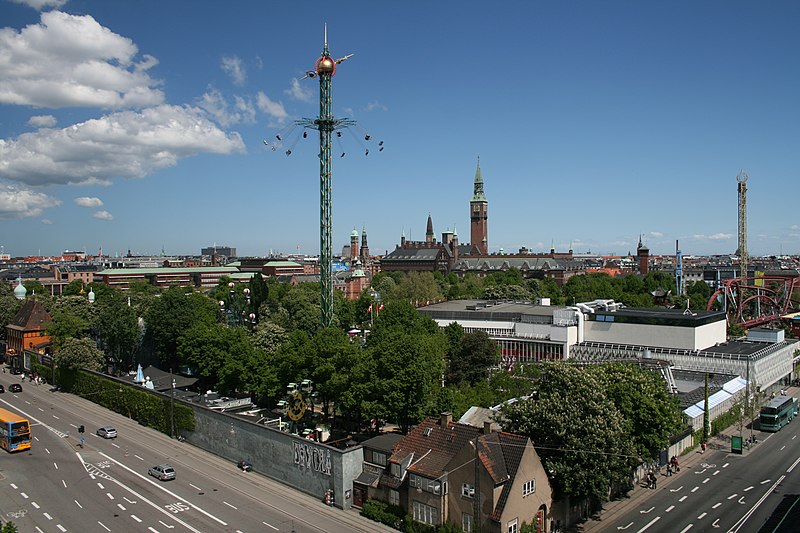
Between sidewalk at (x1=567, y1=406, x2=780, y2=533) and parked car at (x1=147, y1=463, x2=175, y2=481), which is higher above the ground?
parked car at (x1=147, y1=463, x2=175, y2=481)

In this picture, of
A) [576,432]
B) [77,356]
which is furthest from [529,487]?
[77,356]

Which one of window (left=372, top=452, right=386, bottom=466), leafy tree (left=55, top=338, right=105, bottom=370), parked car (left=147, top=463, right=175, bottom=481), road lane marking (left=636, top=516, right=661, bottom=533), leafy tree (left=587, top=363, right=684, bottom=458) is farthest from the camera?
leafy tree (left=55, top=338, right=105, bottom=370)

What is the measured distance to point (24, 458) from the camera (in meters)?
51.1

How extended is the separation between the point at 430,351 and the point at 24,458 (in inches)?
1466

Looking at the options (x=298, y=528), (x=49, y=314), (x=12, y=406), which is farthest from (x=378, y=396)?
(x=49, y=314)

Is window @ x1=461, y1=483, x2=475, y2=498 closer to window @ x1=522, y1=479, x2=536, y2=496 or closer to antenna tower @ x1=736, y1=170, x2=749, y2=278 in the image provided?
window @ x1=522, y1=479, x2=536, y2=496

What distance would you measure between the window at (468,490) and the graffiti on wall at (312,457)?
37.5 feet

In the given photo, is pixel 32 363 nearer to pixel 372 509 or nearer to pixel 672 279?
pixel 372 509

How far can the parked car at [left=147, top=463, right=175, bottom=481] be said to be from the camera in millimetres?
45688

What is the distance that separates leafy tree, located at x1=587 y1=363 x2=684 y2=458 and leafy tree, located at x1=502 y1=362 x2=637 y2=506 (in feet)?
7.42

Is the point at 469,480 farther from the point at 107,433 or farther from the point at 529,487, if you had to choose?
the point at 107,433

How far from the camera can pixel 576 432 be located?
37406mm

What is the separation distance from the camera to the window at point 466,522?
34344mm

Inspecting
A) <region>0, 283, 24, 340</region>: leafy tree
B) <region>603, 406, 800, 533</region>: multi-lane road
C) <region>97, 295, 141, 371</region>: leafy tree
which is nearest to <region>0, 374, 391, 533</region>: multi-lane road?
<region>603, 406, 800, 533</region>: multi-lane road
